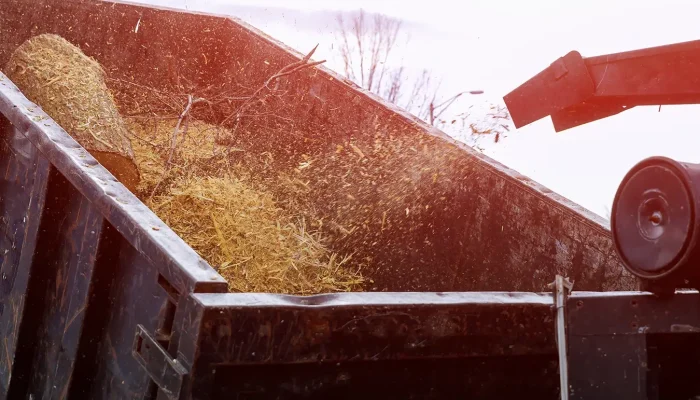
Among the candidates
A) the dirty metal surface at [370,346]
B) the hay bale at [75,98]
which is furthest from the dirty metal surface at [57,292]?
the hay bale at [75,98]

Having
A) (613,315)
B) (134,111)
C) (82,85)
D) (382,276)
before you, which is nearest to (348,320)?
(613,315)

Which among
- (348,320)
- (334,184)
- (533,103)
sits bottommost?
(348,320)

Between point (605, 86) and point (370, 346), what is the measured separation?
69.9 inches

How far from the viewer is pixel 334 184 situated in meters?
4.32

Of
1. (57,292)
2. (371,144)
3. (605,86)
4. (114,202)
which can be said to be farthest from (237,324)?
(371,144)

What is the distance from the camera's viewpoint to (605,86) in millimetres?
3068

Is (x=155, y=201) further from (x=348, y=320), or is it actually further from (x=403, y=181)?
(x=348, y=320)

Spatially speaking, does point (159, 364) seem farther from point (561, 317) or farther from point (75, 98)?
point (75, 98)

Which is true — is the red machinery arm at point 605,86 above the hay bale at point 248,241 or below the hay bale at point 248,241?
above

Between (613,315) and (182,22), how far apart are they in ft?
15.5

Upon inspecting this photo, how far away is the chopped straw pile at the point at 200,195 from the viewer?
360 cm

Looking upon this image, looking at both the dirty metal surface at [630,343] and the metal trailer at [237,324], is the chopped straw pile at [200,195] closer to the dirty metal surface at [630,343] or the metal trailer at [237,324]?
the metal trailer at [237,324]

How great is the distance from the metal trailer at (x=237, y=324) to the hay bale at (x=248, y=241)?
93 centimetres

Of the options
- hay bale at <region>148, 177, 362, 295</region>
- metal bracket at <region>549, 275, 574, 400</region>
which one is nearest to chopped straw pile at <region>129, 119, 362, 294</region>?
hay bale at <region>148, 177, 362, 295</region>
